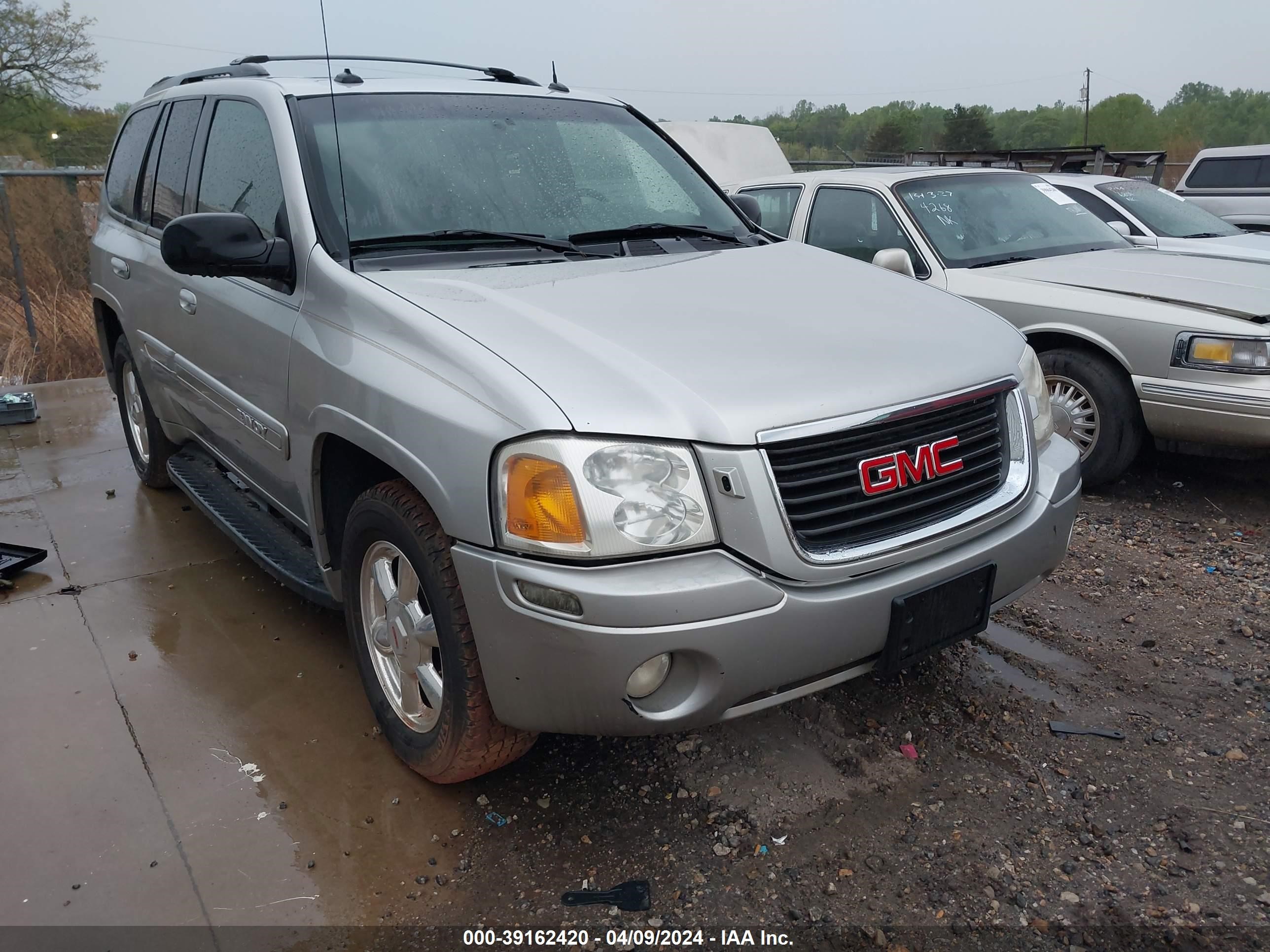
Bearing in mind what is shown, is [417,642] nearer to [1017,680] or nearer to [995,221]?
[1017,680]

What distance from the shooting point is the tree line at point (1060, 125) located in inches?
2074

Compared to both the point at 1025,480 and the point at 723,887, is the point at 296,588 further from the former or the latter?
the point at 1025,480

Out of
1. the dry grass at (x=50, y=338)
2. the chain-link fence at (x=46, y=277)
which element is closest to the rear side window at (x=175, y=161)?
the chain-link fence at (x=46, y=277)

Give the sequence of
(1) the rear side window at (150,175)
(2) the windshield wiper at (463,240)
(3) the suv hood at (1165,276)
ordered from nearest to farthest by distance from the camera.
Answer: (2) the windshield wiper at (463,240) < (1) the rear side window at (150,175) < (3) the suv hood at (1165,276)

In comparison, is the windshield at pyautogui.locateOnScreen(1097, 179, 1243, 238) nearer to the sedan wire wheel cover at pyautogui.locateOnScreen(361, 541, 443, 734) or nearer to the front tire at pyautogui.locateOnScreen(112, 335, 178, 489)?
the sedan wire wheel cover at pyautogui.locateOnScreen(361, 541, 443, 734)

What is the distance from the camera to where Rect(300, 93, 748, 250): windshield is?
111 inches

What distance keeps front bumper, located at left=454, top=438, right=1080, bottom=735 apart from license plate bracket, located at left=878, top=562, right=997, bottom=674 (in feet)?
0.08

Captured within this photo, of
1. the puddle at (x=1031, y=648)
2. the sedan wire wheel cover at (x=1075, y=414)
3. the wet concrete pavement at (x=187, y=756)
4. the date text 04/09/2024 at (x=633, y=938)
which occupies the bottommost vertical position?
the puddle at (x=1031, y=648)

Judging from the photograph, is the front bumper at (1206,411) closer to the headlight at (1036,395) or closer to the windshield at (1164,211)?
the headlight at (1036,395)

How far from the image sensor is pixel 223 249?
8.63 ft

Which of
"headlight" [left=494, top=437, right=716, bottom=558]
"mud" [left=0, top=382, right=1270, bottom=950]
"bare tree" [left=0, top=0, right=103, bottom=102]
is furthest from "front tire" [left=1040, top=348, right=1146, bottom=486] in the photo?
"bare tree" [left=0, top=0, right=103, bottom=102]

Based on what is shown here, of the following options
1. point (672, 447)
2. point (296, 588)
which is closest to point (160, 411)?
point (296, 588)

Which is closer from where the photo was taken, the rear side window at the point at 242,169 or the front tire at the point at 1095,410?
the rear side window at the point at 242,169

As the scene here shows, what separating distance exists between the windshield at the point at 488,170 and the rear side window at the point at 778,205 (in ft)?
9.28
